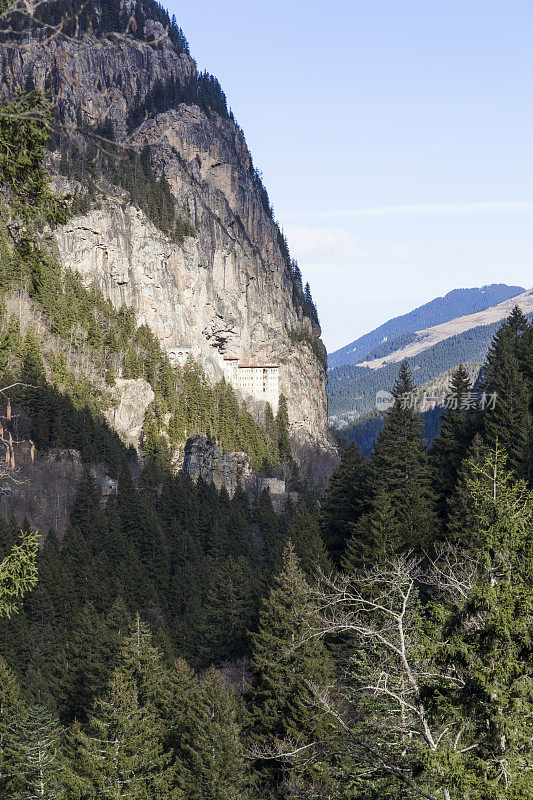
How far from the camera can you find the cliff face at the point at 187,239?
13625 cm

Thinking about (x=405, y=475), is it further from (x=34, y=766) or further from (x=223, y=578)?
(x=34, y=766)

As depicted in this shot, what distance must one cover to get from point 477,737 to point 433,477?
31971mm

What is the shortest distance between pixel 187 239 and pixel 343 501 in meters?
113

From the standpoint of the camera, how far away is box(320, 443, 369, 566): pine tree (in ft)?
145

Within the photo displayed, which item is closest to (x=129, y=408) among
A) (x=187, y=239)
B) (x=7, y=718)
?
(x=187, y=239)

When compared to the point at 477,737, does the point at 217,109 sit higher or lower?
higher

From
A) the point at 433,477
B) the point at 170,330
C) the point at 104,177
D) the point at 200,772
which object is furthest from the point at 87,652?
the point at 104,177

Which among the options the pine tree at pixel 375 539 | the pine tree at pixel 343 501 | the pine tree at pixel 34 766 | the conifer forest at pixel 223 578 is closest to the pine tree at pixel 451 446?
the conifer forest at pixel 223 578

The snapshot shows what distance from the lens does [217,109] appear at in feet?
602

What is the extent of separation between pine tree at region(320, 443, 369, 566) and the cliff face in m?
91.9

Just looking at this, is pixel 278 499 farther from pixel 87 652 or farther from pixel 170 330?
pixel 87 652

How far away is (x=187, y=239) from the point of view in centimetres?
14975

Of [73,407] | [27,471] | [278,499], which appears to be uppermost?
[73,407]

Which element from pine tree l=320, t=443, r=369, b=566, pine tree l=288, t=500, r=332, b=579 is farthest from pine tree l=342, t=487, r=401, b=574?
pine tree l=320, t=443, r=369, b=566
